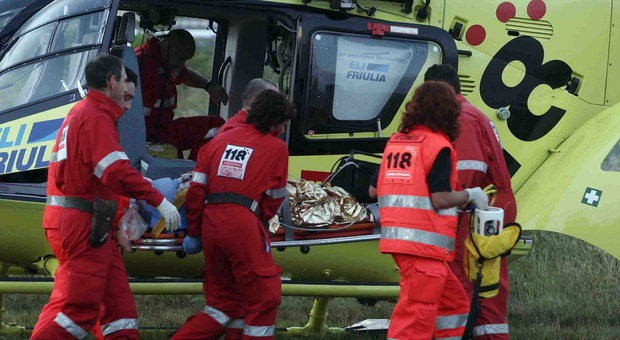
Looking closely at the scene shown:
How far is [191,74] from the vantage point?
7191 mm

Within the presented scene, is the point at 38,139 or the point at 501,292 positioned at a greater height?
the point at 38,139

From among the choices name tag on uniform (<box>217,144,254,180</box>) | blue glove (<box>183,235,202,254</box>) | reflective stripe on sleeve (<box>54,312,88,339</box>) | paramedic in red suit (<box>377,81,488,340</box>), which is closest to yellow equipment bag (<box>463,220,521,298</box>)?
paramedic in red suit (<box>377,81,488,340</box>)

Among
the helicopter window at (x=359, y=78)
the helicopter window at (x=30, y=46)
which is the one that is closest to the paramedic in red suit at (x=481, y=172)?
the helicopter window at (x=359, y=78)

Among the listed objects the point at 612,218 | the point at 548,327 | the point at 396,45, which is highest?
the point at 396,45

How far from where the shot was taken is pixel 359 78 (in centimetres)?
615

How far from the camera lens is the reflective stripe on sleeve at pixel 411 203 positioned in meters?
4.48

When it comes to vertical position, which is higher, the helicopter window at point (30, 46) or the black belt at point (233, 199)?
the helicopter window at point (30, 46)

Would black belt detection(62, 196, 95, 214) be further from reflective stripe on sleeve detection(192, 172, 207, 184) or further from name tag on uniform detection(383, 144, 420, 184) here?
name tag on uniform detection(383, 144, 420, 184)

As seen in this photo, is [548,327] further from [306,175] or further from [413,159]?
[413,159]

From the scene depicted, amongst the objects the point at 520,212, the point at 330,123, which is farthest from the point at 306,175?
the point at 520,212

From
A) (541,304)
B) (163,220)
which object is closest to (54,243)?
(163,220)

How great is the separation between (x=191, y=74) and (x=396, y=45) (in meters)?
1.80

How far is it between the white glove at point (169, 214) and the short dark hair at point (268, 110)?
0.71 metres

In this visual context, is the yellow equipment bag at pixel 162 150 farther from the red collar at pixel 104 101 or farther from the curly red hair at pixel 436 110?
the curly red hair at pixel 436 110
